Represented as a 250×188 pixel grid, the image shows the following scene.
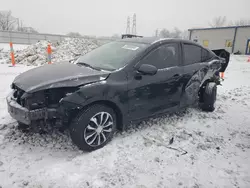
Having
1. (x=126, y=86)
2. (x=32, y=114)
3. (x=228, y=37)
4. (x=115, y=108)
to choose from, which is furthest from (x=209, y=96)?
(x=228, y=37)

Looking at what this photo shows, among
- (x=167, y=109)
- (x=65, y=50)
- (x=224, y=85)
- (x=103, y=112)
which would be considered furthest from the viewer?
(x=65, y=50)

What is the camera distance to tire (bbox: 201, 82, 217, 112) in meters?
4.58

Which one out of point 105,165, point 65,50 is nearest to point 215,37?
point 65,50

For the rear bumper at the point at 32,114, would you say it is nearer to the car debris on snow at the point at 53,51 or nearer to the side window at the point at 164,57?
the side window at the point at 164,57

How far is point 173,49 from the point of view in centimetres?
372

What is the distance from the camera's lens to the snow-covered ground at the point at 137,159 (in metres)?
2.36

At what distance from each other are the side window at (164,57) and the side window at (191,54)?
30 cm

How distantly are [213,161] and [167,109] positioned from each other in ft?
3.89

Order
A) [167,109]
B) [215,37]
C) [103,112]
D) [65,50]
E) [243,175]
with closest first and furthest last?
[243,175], [103,112], [167,109], [65,50], [215,37]

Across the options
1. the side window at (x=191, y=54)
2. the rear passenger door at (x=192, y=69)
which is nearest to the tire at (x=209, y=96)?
the rear passenger door at (x=192, y=69)

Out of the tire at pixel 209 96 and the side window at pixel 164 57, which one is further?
the tire at pixel 209 96

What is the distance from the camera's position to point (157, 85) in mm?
3332

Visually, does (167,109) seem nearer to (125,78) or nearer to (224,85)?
(125,78)

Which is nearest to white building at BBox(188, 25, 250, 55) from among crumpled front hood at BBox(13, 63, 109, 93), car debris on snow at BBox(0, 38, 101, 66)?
Answer: car debris on snow at BBox(0, 38, 101, 66)
